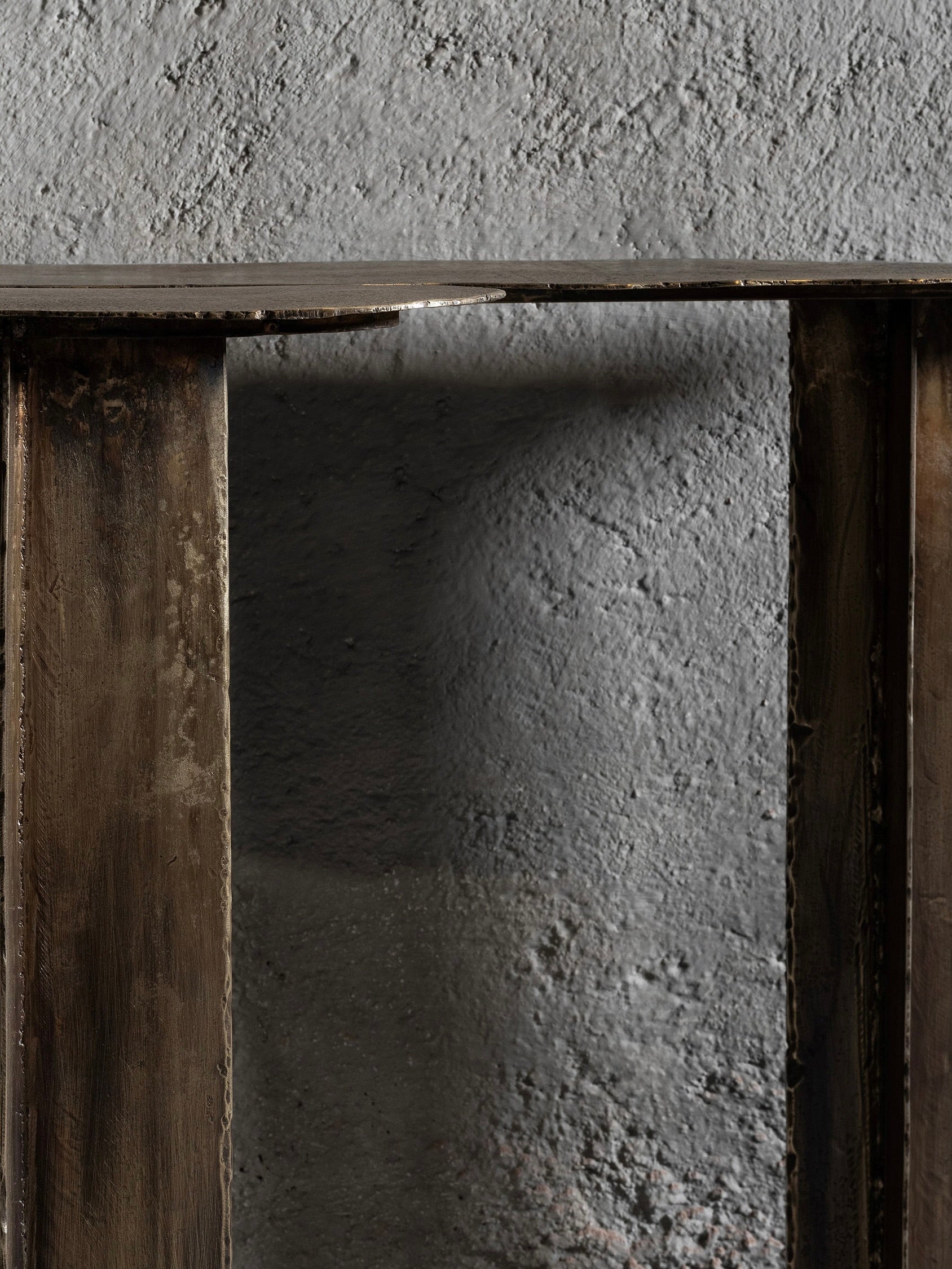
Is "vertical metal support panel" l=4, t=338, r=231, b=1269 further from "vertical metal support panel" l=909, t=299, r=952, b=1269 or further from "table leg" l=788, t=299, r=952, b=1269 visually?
"vertical metal support panel" l=909, t=299, r=952, b=1269

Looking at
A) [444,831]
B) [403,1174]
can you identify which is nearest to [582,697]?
[444,831]

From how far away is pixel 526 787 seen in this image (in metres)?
1.84

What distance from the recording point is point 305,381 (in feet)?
6.02

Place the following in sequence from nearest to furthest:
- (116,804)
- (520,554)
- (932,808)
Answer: (116,804) → (932,808) → (520,554)

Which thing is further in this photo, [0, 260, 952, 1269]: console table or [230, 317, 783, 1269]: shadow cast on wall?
[230, 317, 783, 1269]: shadow cast on wall

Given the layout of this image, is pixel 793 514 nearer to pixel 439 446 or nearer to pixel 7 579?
pixel 439 446

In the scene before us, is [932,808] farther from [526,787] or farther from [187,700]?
[187,700]

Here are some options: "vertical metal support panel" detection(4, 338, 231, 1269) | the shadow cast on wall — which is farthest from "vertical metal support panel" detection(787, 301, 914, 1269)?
"vertical metal support panel" detection(4, 338, 231, 1269)

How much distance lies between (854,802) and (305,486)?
0.96 m

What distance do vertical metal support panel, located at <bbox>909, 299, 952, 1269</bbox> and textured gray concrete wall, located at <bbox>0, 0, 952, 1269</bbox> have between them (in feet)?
1.38

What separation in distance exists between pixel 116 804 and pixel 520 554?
0.79m

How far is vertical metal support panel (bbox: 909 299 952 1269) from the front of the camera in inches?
55.2

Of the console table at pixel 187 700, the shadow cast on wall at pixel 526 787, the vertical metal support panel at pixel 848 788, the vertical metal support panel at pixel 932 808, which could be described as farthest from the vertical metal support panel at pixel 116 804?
the vertical metal support panel at pixel 932 808

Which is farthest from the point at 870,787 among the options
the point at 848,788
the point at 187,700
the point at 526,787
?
the point at 187,700
